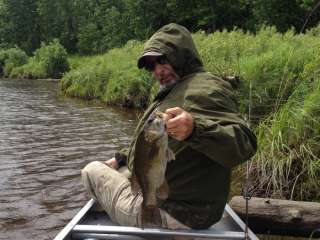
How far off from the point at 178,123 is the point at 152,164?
1.01ft

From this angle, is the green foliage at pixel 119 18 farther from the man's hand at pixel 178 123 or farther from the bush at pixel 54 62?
the man's hand at pixel 178 123

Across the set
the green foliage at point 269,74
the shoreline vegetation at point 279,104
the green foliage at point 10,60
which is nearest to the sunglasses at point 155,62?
the shoreline vegetation at point 279,104

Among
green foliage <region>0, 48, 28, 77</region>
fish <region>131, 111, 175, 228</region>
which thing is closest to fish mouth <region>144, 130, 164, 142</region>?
fish <region>131, 111, 175, 228</region>

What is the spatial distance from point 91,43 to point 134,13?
1409cm

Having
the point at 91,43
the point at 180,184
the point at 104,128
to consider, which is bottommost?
the point at 91,43

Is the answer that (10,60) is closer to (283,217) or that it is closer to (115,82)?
(115,82)

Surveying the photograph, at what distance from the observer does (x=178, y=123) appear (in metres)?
3.06

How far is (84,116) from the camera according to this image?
56.9ft

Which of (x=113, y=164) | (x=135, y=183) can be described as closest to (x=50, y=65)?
(x=113, y=164)

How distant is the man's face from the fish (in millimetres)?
784

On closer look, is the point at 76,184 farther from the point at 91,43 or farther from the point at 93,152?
the point at 91,43

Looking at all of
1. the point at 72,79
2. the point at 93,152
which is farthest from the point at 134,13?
the point at 93,152

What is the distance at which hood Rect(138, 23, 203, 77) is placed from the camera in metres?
3.79

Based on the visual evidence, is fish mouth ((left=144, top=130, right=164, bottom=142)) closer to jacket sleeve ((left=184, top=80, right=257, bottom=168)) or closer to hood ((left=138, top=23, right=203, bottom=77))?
jacket sleeve ((left=184, top=80, right=257, bottom=168))
